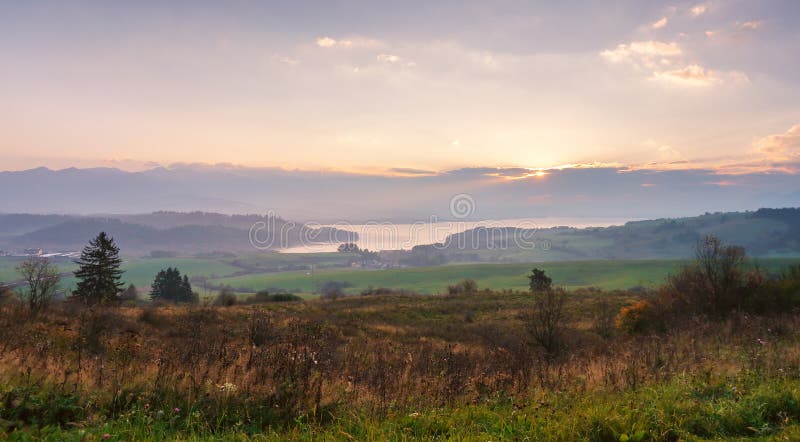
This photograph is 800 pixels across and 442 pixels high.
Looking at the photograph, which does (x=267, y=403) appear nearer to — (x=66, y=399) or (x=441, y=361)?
(x=66, y=399)

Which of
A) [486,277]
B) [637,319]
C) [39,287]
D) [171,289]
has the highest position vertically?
[39,287]

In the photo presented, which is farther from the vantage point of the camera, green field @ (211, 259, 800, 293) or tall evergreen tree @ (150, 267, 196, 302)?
green field @ (211, 259, 800, 293)

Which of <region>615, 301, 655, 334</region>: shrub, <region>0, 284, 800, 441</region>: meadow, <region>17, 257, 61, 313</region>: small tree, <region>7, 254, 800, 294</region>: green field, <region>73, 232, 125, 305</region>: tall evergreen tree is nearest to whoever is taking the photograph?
<region>0, 284, 800, 441</region>: meadow

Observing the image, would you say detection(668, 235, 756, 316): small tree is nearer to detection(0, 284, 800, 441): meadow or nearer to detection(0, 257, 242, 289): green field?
detection(0, 284, 800, 441): meadow

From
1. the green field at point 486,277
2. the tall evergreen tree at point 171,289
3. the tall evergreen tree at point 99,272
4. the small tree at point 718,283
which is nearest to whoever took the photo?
the small tree at point 718,283

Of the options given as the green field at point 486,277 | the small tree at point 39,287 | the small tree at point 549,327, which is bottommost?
the green field at point 486,277

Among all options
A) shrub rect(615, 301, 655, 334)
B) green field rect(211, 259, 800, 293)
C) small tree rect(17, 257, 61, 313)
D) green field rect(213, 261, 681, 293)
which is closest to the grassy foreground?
shrub rect(615, 301, 655, 334)

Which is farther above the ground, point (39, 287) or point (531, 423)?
point (531, 423)

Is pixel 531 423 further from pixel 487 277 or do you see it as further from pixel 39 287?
pixel 487 277

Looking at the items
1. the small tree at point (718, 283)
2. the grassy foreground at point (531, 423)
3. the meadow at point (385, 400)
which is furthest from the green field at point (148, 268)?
the grassy foreground at point (531, 423)

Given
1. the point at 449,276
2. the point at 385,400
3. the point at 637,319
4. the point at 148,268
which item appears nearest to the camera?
the point at 385,400

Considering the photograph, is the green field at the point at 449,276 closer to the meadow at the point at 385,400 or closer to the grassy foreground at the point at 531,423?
the meadow at the point at 385,400

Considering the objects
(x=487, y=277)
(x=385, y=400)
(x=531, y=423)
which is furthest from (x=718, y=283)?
(x=487, y=277)

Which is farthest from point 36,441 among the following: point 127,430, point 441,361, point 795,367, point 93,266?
point 93,266
